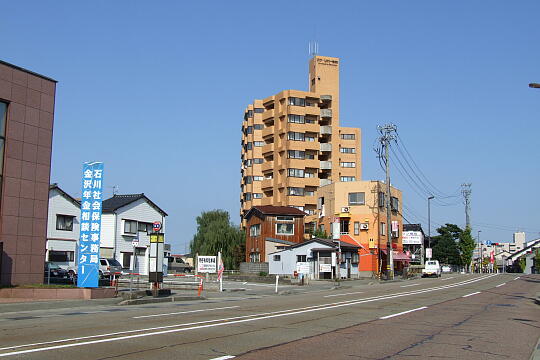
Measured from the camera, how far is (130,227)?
55.0 m

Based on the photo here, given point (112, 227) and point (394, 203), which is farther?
point (394, 203)

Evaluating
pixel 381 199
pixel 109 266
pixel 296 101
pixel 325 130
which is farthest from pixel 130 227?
pixel 325 130

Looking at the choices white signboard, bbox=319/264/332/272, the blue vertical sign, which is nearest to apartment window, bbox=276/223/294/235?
white signboard, bbox=319/264/332/272

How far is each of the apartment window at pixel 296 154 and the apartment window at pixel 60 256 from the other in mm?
46565

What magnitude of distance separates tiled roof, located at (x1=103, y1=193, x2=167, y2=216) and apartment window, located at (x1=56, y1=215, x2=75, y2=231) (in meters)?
4.39

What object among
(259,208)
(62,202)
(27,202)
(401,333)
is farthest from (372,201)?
(401,333)

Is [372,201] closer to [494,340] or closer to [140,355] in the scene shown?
[494,340]

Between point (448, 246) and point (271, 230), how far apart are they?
5646cm

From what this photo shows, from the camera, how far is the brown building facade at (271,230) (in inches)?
2589

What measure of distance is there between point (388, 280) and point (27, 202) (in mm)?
37813

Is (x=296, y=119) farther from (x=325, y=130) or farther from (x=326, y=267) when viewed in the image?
(x=326, y=267)

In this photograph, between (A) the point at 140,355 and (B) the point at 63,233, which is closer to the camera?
(A) the point at 140,355

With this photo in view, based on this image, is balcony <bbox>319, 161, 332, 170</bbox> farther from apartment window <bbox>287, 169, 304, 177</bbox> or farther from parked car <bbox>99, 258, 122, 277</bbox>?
parked car <bbox>99, 258, 122, 277</bbox>

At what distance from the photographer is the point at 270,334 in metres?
13.0
